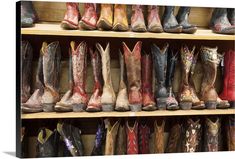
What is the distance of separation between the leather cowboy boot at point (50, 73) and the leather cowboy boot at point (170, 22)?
727 mm

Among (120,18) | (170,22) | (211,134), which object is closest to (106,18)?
(120,18)

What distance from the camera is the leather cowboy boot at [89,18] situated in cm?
309

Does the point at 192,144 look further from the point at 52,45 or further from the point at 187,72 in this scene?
the point at 52,45

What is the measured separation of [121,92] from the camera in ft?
10.5

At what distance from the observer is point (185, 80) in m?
3.33

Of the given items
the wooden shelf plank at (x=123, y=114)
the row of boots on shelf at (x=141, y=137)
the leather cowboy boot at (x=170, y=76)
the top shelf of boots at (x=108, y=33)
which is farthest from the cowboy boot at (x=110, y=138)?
the top shelf of boots at (x=108, y=33)

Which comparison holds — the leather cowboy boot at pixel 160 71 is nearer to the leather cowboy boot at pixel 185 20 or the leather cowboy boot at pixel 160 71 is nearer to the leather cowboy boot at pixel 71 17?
the leather cowboy boot at pixel 185 20

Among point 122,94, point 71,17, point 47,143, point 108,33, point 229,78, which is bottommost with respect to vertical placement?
point 47,143

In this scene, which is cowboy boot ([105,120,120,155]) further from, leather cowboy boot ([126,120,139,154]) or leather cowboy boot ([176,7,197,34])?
leather cowboy boot ([176,7,197,34])

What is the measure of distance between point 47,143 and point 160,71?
0.87 metres

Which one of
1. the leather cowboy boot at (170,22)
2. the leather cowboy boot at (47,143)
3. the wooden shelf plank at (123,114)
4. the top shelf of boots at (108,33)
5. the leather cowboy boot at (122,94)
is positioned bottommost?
the leather cowboy boot at (47,143)

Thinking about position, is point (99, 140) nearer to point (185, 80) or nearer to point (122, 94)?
point (122, 94)

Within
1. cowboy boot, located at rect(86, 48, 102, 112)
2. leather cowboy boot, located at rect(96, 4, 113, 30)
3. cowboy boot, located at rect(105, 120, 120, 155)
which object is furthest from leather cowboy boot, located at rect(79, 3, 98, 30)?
cowboy boot, located at rect(105, 120, 120, 155)

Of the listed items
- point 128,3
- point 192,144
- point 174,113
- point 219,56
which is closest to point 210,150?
point 192,144
